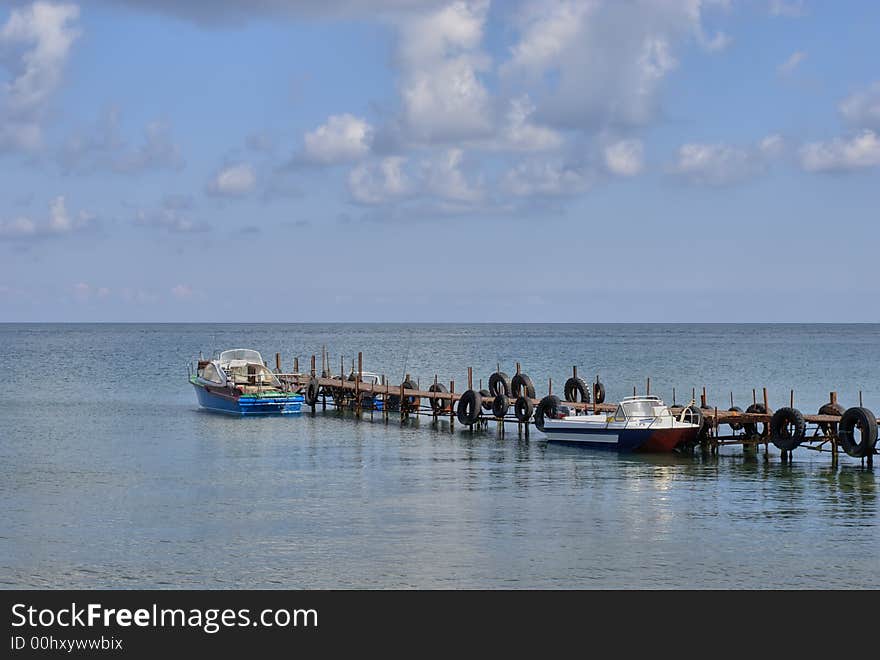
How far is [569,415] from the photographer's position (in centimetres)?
5816

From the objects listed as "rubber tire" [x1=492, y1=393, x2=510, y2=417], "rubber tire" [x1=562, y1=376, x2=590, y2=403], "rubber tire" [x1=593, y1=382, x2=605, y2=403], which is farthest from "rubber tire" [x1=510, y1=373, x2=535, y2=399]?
"rubber tire" [x1=593, y1=382, x2=605, y2=403]

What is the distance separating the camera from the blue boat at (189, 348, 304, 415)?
237 feet

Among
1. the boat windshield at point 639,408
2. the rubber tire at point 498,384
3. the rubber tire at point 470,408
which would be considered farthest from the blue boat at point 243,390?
the boat windshield at point 639,408

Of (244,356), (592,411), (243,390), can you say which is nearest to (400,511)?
(592,411)

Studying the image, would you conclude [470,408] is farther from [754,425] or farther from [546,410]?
[754,425]

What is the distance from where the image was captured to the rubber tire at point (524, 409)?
6197 cm

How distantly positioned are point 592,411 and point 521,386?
9.63 metres

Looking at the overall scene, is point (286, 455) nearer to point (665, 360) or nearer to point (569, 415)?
point (569, 415)

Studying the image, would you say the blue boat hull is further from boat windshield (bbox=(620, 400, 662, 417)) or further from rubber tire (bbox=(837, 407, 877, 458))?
rubber tire (bbox=(837, 407, 877, 458))

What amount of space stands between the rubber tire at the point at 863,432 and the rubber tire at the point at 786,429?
1623 mm

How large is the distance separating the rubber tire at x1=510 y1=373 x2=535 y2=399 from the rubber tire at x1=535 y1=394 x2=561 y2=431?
7.99m

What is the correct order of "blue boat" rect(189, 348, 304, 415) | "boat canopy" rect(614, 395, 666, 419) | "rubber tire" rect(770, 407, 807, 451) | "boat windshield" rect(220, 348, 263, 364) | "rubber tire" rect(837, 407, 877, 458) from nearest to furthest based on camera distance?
"rubber tire" rect(837, 407, 877, 458)
"rubber tire" rect(770, 407, 807, 451)
"boat canopy" rect(614, 395, 666, 419)
"blue boat" rect(189, 348, 304, 415)
"boat windshield" rect(220, 348, 263, 364)

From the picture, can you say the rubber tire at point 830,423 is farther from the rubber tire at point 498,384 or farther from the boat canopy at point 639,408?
the rubber tire at point 498,384
